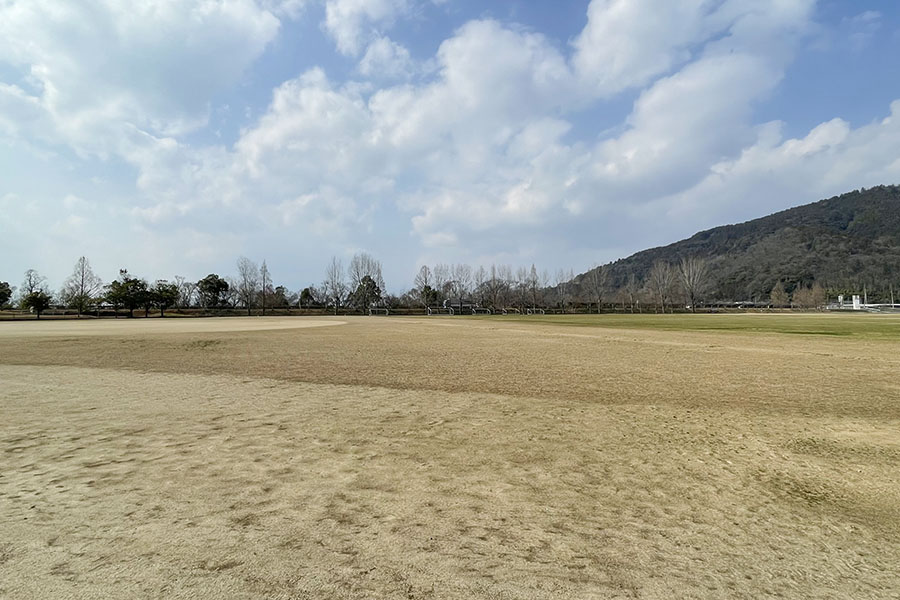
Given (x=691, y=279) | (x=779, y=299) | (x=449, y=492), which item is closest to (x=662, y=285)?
(x=691, y=279)

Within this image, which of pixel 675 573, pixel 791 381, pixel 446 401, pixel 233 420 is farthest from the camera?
pixel 791 381

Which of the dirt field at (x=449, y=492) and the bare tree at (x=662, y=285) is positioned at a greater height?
the bare tree at (x=662, y=285)

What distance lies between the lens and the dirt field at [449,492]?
307 cm

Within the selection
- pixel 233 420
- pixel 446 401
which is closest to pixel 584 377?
Result: pixel 446 401

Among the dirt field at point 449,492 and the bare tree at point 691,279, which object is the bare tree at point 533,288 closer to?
the bare tree at point 691,279

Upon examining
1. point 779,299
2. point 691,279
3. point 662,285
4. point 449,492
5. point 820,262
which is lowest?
point 449,492

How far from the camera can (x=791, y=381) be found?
11492mm

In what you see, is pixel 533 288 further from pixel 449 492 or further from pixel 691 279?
pixel 449 492

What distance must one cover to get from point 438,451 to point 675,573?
328 centimetres

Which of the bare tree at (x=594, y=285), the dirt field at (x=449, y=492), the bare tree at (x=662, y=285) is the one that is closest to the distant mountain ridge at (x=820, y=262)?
the bare tree at (x=594, y=285)

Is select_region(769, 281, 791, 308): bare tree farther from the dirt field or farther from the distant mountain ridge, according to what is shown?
the dirt field

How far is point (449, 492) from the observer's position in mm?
4562

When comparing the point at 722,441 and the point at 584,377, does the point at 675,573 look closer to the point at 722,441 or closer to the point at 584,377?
the point at 722,441

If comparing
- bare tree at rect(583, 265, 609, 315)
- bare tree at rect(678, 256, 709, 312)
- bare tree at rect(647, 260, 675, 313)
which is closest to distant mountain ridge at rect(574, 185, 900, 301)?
bare tree at rect(583, 265, 609, 315)
